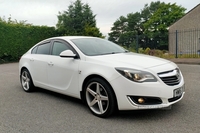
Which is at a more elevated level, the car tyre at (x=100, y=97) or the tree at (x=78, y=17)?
the tree at (x=78, y=17)

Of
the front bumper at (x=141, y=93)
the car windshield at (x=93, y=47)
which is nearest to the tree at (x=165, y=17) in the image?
the car windshield at (x=93, y=47)

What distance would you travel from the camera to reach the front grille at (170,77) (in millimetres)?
3145

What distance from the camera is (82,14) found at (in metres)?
25.9

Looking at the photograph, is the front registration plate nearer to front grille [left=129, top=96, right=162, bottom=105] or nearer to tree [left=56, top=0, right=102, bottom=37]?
front grille [left=129, top=96, right=162, bottom=105]

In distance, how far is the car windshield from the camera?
4.00 meters

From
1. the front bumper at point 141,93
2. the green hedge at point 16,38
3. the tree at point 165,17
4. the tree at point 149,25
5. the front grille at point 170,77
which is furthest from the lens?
the tree at point 165,17

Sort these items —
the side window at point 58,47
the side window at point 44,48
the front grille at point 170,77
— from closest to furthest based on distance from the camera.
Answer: the front grille at point 170,77, the side window at point 58,47, the side window at point 44,48

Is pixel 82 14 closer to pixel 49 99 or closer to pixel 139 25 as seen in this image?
pixel 49 99

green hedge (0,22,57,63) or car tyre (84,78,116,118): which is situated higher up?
green hedge (0,22,57,63)

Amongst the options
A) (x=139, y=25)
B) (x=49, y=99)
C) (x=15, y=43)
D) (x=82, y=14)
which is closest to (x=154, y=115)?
(x=49, y=99)

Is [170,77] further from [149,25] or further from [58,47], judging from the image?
[149,25]

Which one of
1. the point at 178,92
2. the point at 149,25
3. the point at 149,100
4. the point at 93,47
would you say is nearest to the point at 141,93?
the point at 149,100

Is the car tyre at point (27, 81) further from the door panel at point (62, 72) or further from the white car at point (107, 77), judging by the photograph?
the door panel at point (62, 72)

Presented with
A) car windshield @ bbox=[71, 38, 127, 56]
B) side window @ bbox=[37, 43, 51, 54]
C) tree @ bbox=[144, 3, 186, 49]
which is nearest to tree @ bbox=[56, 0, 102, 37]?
side window @ bbox=[37, 43, 51, 54]
